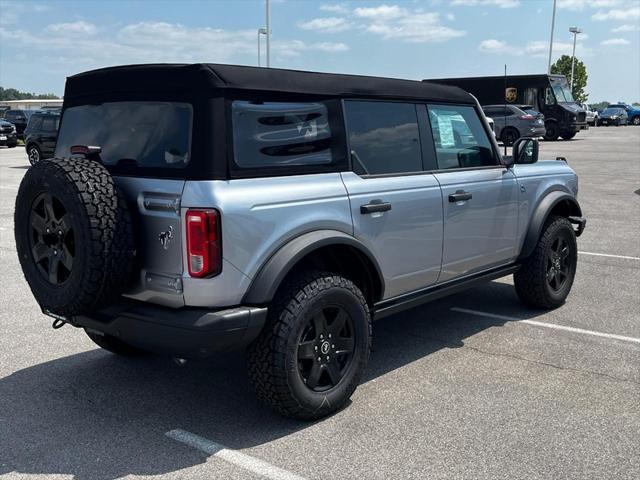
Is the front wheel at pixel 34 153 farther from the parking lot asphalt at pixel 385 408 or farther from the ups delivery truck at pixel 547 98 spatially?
the ups delivery truck at pixel 547 98

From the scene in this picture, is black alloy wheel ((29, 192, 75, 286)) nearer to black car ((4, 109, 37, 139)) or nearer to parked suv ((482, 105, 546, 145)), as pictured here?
Answer: parked suv ((482, 105, 546, 145))

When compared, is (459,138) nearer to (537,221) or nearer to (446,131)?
(446,131)

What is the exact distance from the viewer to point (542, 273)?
5.51 meters

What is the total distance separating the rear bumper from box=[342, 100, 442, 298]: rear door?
0.93m

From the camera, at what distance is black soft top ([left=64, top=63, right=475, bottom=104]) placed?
3.30m

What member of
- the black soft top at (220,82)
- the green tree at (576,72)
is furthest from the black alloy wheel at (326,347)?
the green tree at (576,72)

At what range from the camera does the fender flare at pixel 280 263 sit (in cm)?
331

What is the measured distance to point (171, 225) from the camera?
3.21 metres

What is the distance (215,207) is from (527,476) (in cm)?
195

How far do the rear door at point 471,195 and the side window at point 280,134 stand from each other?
111 centimetres

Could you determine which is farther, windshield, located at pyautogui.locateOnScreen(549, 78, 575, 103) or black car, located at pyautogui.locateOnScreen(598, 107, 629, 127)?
black car, located at pyautogui.locateOnScreen(598, 107, 629, 127)

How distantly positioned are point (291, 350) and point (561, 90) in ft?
97.8

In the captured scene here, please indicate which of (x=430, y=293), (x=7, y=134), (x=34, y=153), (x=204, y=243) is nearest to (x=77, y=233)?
(x=204, y=243)

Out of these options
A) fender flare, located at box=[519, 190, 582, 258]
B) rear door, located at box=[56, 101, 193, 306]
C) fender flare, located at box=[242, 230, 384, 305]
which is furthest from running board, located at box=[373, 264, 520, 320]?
rear door, located at box=[56, 101, 193, 306]
